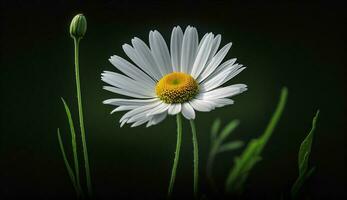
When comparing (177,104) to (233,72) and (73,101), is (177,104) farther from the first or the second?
(73,101)

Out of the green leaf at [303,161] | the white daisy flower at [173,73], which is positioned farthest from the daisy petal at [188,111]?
the green leaf at [303,161]

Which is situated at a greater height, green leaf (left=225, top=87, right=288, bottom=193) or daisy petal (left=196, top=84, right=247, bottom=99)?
daisy petal (left=196, top=84, right=247, bottom=99)

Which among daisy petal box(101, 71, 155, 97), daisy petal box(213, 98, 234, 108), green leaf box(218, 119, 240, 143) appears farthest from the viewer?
green leaf box(218, 119, 240, 143)

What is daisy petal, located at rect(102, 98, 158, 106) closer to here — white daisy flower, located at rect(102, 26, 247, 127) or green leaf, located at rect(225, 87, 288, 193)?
white daisy flower, located at rect(102, 26, 247, 127)

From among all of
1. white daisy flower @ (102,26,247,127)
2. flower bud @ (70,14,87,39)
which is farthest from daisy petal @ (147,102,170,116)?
flower bud @ (70,14,87,39)

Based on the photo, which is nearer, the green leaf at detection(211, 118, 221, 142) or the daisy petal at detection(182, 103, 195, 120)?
the daisy petal at detection(182, 103, 195, 120)

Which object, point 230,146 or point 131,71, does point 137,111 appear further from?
point 230,146

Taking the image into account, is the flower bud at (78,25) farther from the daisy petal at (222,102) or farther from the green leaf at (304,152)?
the green leaf at (304,152)

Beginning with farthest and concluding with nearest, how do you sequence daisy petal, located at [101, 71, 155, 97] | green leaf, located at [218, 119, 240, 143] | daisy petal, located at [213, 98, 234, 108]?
1. green leaf, located at [218, 119, 240, 143]
2. daisy petal, located at [101, 71, 155, 97]
3. daisy petal, located at [213, 98, 234, 108]
